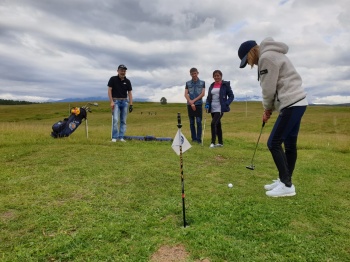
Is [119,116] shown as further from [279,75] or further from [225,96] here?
[279,75]

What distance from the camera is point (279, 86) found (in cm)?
564

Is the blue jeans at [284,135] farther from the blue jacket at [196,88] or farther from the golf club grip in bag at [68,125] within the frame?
the golf club grip in bag at [68,125]

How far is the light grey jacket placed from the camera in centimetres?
546

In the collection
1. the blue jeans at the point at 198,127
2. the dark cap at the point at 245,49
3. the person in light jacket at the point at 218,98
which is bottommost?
the blue jeans at the point at 198,127

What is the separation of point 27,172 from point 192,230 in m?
5.05

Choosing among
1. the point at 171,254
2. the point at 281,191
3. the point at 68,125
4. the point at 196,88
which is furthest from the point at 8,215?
the point at 196,88

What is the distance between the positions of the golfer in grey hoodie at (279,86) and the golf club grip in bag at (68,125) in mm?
9536

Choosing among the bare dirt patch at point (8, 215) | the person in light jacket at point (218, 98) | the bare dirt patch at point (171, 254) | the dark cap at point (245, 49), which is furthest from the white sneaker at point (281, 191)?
the person in light jacket at point (218, 98)

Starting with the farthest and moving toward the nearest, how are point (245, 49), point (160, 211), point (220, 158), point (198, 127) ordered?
point (198, 127)
point (220, 158)
point (245, 49)
point (160, 211)

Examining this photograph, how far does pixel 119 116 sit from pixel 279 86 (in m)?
8.28

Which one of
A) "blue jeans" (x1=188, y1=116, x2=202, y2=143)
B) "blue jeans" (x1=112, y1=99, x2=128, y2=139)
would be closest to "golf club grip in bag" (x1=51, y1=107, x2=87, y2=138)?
"blue jeans" (x1=112, y1=99, x2=128, y2=139)

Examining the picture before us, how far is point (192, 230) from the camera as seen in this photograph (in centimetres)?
443

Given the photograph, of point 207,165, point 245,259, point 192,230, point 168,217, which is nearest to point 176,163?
point 207,165

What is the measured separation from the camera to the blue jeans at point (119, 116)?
484 inches
